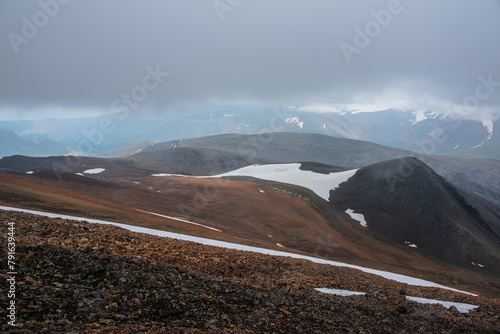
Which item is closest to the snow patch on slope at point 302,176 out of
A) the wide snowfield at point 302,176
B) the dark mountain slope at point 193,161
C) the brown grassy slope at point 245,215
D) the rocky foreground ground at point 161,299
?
the wide snowfield at point 302,176

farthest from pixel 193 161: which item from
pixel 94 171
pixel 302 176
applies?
pixel 302 176

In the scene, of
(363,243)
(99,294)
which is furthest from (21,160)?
(99,294)

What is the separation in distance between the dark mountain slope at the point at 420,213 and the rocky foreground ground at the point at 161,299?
56197mm

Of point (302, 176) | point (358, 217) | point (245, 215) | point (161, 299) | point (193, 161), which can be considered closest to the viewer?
point (161, 299)

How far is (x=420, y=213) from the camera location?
6500cm

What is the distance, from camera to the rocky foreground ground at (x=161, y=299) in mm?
5398

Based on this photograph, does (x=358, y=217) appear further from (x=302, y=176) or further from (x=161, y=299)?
(x=161, y=299)

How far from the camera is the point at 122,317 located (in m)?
5.63

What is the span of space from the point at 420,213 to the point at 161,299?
72310 millimetres

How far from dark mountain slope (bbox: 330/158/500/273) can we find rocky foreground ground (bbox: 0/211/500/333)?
56.2m

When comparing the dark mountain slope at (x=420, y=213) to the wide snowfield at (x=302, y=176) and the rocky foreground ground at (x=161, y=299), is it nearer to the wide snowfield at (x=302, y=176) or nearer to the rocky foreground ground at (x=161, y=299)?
the wide snowfield at (x=302, y=176)

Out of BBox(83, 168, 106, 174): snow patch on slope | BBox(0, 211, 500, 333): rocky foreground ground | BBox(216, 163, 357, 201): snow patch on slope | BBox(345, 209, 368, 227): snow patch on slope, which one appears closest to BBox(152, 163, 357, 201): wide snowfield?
BBox(216, 163, 357, 201): snow patch on slope

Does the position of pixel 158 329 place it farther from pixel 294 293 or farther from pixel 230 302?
pixel 294 293

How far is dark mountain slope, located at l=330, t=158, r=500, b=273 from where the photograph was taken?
5712 cm
